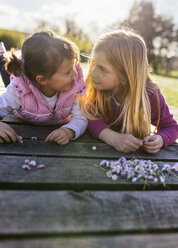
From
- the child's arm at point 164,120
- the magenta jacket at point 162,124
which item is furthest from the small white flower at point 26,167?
the child's arm at point 164,120

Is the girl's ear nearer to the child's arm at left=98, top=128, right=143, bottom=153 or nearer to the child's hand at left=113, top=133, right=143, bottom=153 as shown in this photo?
the child's arm at left=98, top=128, right=143, bottom=153

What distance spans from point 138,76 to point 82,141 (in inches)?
34.0

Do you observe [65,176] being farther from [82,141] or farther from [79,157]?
[82,141]

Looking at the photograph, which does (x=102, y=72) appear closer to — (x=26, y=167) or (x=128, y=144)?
(x=128, y=144)

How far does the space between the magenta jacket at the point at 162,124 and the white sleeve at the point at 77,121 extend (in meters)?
0.09

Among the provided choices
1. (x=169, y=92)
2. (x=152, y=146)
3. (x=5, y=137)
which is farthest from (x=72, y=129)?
(x=169, y=92)

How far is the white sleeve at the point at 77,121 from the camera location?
2.12 m

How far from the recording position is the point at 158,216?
115cm

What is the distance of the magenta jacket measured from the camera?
2234mm

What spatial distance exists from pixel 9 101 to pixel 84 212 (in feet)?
5.16

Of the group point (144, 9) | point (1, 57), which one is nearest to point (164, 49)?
point (144, 9)

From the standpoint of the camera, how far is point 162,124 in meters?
2.45

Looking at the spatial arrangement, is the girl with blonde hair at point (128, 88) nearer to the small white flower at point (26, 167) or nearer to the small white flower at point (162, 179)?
the small white flower at point (162, 179)

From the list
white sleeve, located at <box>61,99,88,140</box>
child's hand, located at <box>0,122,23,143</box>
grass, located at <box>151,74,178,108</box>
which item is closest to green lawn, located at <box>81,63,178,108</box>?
grass, located at <box>151,74,178,108</box>
